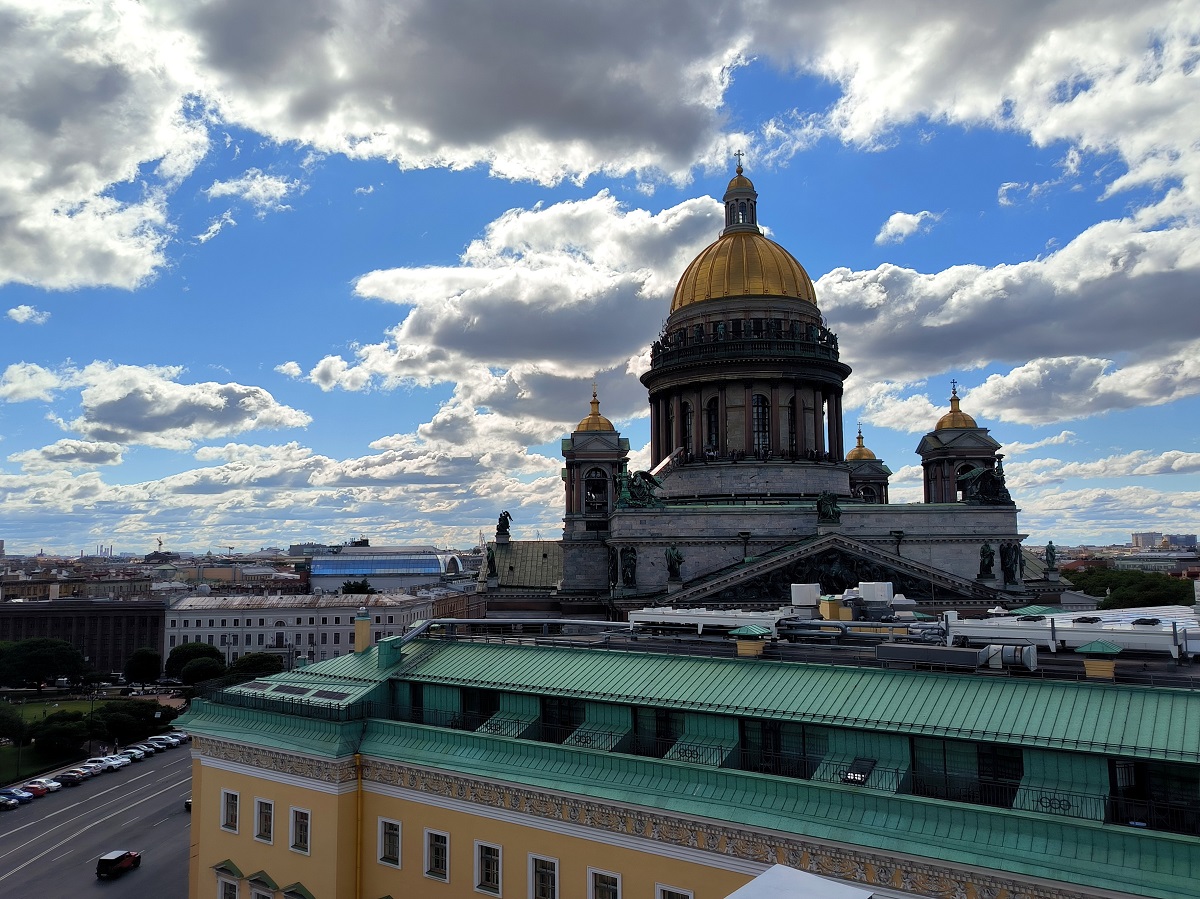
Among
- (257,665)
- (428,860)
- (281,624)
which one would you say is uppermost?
(428,860)

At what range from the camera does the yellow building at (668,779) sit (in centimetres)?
1666

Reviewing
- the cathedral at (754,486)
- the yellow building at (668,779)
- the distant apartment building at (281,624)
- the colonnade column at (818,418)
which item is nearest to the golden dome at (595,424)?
the cathedral at (754,486)

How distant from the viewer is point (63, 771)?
66312 mm

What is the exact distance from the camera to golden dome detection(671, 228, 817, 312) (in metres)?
76.6

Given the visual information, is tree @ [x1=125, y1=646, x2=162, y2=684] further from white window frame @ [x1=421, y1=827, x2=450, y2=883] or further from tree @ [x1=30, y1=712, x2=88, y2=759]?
white window frame @ [x1=421, y1=827, x2=450, y2=883]

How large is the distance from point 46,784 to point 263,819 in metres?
45.7

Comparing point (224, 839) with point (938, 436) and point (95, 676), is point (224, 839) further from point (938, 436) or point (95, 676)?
point (95, 676)

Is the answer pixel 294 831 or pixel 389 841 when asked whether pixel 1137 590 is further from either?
pixel 294 831

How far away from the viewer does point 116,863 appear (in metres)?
44.1

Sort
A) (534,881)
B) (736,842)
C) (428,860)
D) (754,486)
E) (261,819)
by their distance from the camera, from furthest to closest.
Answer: (754,486), (261,819), (428,860), (534,881), (736,842)

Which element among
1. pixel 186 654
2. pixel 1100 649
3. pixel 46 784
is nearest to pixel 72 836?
pixel 46 784

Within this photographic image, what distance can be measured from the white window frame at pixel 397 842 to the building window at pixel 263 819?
3.73m

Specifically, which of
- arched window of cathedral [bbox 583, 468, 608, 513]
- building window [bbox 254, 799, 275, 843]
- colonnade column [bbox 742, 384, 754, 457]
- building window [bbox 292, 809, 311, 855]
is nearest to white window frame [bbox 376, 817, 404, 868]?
building window [bbox 292, 809, 311, 855]

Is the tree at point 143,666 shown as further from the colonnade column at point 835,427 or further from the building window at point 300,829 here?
the building window at point 300,829
